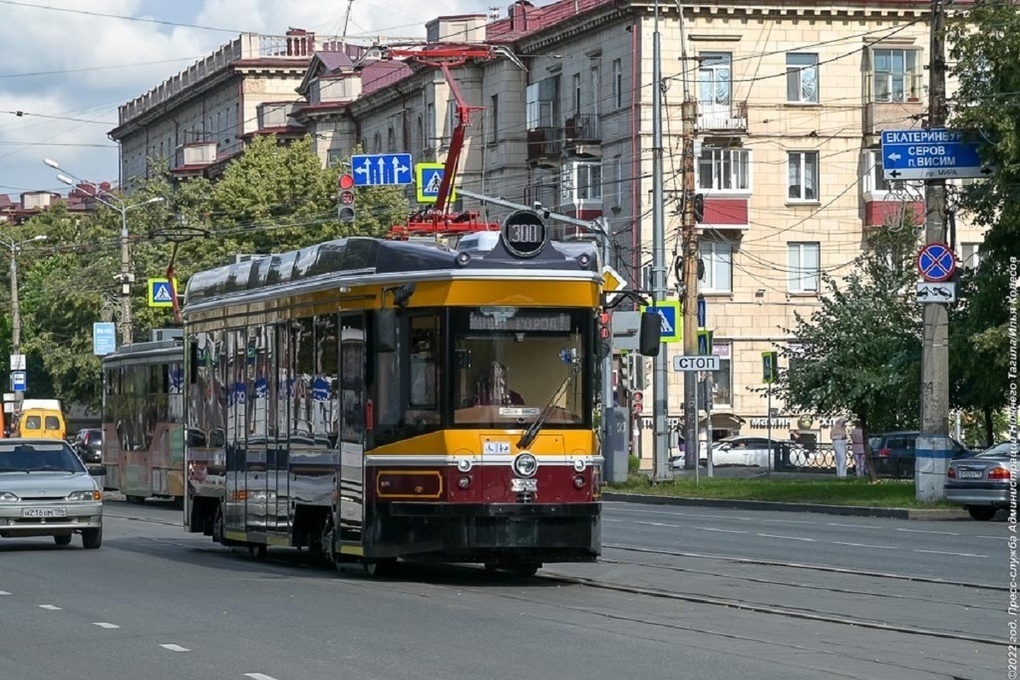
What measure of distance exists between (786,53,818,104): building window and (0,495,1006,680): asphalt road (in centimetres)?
4258

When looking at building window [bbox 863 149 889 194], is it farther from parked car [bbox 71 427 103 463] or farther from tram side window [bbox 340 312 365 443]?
tram side window [bbox 340 312 365 443]

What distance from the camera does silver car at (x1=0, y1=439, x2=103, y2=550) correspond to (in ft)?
82.0

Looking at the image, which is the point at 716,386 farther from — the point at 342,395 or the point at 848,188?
the point at 342,395

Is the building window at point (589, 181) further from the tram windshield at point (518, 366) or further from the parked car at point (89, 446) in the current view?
the tram windshield at point (518, 366)

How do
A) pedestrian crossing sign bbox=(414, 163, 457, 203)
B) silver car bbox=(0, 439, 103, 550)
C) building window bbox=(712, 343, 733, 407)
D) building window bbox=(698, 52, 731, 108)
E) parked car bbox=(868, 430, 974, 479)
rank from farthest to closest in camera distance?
building window bbox=(712, 343, 733, 407), building window bbox=(698, 52, 731, 108), parked car bbox=(868, 430, 974, 479), pedestrian crossing sign bbox=(414, 163, 457, 203), silver car bbox=(0, 439, 103, 550)

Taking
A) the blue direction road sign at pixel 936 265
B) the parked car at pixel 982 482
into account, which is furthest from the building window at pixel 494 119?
the parked car at pixel 982 482

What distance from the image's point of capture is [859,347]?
50.2 metres

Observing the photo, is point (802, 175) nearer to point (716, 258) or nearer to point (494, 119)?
point (716, 258)

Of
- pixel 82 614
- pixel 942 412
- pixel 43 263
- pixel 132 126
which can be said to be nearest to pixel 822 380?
pixel 942 412

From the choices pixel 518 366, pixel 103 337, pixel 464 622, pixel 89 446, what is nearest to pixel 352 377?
pixel 518 366

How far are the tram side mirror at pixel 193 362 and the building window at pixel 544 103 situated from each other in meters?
44.8

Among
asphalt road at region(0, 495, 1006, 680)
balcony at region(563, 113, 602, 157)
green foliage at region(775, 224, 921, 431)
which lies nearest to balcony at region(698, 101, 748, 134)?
balcony at region(563, 113, 602, 157)

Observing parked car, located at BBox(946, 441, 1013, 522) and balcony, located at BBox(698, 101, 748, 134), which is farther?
balcony, located at BBox(698, 101, 748, 134)

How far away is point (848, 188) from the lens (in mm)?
65812
